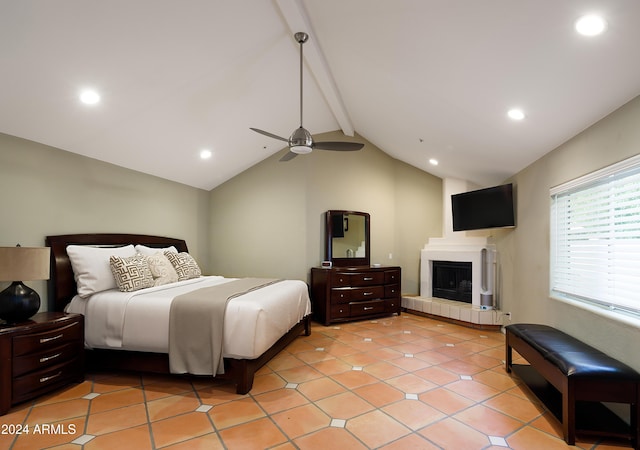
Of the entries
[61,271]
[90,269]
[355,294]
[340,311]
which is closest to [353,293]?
[355,294]

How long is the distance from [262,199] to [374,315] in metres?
2.80

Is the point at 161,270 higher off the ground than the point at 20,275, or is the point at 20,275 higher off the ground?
the point at 20,275

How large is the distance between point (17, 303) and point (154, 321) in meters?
1.02

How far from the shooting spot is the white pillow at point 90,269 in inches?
132

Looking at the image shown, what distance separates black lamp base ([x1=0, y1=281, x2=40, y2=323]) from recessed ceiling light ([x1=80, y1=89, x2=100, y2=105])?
1.68m

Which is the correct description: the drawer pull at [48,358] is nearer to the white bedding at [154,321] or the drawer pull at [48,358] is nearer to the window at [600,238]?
the white bedding at [154,321]

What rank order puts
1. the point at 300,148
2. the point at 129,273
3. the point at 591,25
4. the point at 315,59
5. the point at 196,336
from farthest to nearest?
the point at 315,59 < the point at 129,273 < the point at 300,148 < the point at 196,336 < the point at 591,25

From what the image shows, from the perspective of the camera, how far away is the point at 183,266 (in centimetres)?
452

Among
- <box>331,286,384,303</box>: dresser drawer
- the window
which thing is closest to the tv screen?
the window

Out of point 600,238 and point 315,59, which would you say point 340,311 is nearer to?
point 600,238

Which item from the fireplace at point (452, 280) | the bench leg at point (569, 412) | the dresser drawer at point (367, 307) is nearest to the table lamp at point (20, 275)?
the bench leg at point (569, 412)

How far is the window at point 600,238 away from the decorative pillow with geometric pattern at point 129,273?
427 cm

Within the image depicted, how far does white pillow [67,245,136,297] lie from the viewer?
3.35m

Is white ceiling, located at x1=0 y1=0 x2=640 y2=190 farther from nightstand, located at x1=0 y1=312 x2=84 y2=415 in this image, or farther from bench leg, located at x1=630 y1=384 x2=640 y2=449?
bench leg, located at x1=630 y1=384 x2=640 y2=449
